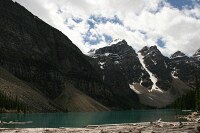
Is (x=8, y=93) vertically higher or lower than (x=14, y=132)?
higher

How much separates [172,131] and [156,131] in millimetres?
1564

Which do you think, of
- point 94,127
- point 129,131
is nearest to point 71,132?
point 94,127

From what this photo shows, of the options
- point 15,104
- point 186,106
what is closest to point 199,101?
point 186,106

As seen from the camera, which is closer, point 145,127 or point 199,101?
point 145,127

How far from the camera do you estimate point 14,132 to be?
4106cm

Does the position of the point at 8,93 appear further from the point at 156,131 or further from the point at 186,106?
the point at 156,131

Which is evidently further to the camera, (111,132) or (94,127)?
(94,127)

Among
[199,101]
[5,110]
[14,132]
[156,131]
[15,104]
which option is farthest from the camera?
[15,104]

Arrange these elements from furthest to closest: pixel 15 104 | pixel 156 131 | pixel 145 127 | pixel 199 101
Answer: pixel 15 104 → pixel 199 101 → pixel 145 127 → pixel 156 131

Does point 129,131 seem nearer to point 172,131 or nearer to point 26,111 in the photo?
point 172,131

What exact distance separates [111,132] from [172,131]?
19.6 ft

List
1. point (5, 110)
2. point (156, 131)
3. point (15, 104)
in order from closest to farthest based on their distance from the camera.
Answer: point (156, 131) < point (5, 110) < point (15, 104)

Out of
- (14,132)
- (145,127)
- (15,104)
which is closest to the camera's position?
(145,127)

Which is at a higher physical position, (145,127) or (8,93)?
(8,93)
